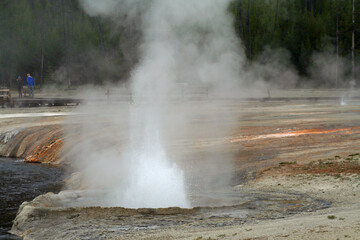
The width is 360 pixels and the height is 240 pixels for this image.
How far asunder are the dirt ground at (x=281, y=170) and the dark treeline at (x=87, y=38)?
8675mm

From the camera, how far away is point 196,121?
2159 cm

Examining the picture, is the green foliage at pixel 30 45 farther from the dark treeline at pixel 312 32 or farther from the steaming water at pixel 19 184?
the steaming water at pixel 19 184

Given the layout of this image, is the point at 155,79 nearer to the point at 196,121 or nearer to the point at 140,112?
the point at 140,112

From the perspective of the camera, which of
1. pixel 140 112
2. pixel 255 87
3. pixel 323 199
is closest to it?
pixel 323 199

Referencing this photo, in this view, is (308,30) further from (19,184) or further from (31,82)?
(19,184)

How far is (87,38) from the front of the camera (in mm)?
41188

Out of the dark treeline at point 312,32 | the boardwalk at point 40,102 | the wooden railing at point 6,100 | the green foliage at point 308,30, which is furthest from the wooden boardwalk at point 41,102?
the dark treeline at point 312,32

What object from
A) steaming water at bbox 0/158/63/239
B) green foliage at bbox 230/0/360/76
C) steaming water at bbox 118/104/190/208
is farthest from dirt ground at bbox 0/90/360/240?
green foliage at bbox 230/0/360/76

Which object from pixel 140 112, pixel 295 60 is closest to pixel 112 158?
pixel 140 112

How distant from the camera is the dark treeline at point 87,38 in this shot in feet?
126

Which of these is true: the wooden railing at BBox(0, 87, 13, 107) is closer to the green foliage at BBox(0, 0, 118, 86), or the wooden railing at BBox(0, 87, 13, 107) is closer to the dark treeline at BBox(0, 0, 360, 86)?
the dark treeline at BBox(0, 0, 360, 86)

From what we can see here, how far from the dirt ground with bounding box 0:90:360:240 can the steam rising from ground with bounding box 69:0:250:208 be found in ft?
4.21

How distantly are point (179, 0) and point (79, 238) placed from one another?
7.08m

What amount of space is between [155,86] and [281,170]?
3.67 m
